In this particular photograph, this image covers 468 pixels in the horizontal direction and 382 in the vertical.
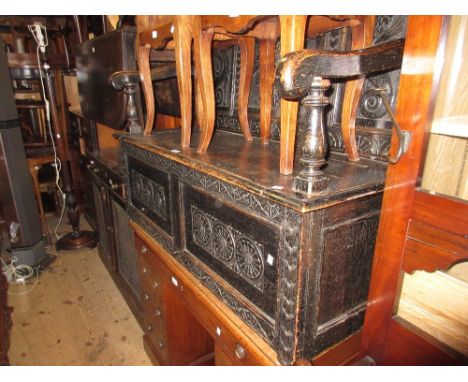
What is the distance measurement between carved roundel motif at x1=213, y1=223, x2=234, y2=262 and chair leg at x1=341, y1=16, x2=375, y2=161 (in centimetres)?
47

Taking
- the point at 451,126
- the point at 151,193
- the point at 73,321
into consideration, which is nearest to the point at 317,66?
the point at 451,126

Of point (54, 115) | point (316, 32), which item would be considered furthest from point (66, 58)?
point (316, 32)

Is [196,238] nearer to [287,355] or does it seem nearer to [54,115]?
[287,355]

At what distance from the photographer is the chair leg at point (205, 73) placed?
45.6 inches

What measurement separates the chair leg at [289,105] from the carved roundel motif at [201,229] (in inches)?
13.7

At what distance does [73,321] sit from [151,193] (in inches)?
57.9

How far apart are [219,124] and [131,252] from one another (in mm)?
1101

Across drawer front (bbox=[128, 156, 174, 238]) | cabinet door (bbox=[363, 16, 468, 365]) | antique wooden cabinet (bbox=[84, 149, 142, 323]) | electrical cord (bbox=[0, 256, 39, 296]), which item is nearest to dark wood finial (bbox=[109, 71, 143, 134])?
drawer front (bbox=[128, 156, 174, 238])

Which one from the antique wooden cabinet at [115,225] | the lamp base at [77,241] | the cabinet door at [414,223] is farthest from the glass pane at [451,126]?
→ the lamp base at [77,241]

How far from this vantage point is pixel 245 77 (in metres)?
1.40

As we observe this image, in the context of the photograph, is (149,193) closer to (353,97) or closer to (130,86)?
(130,86)

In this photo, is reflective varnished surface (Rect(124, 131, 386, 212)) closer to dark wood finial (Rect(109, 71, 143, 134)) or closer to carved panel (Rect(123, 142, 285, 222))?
carved panel (Rect(123, 142, 285, 222))

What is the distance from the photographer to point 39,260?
2.91 m

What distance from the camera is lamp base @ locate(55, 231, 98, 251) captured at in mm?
3186
